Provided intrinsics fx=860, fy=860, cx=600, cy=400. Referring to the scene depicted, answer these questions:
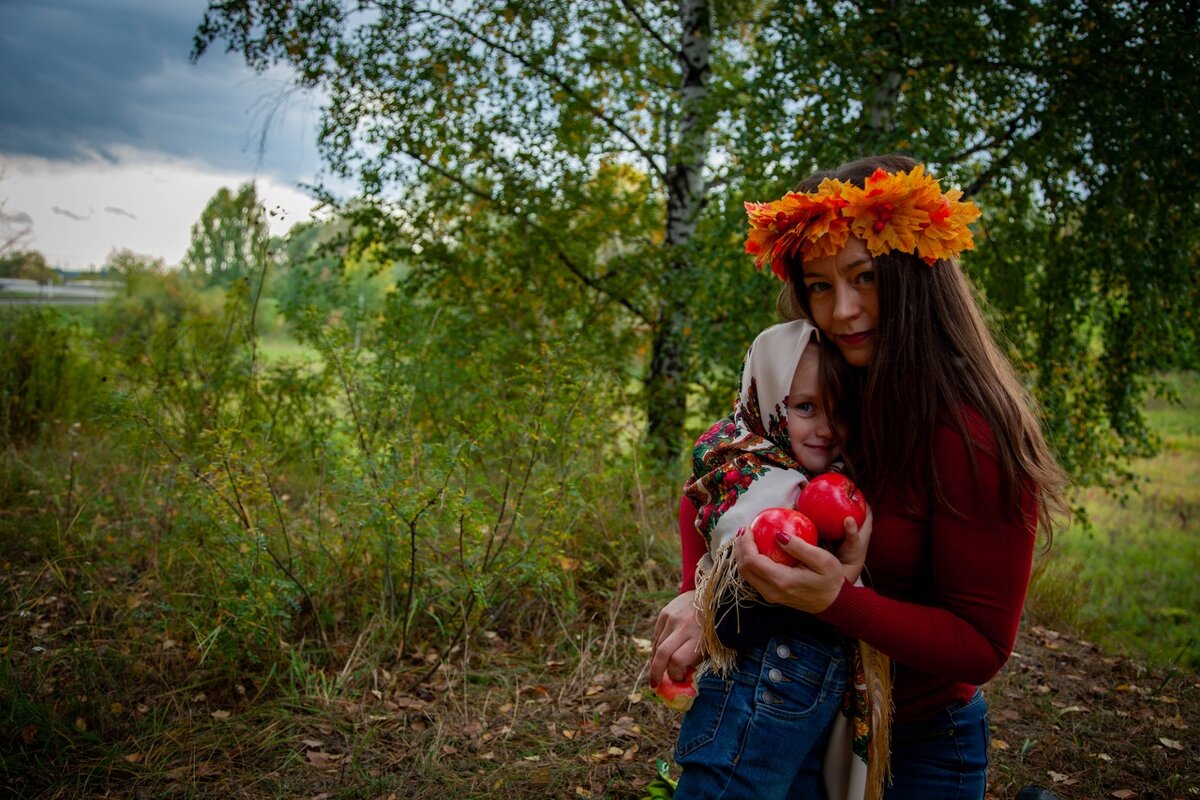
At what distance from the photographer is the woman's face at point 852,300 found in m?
1.85

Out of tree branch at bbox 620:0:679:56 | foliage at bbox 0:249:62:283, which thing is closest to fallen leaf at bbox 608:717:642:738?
tree branch at bbox 620:0:679:56

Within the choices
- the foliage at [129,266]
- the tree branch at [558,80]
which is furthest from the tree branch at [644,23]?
the foliage at [129,266]

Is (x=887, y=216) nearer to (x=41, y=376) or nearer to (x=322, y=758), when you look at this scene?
(x=322, y=758)

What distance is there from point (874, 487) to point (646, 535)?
115 inches

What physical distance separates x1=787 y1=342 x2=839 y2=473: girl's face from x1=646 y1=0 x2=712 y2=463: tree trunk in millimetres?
4457

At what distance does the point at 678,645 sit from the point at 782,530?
1.43 feet

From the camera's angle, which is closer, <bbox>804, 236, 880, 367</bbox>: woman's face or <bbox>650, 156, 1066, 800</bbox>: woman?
<bbox>650, 156, 1066, 800</bbox>: woman

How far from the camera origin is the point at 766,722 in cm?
168

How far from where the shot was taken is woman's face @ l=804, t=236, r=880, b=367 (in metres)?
1.85

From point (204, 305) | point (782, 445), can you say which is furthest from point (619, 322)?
point (204, 305)

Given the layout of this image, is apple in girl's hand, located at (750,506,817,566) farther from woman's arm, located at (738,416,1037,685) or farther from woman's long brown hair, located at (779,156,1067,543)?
woman's long brown hair, located at (779,156,1067,543)

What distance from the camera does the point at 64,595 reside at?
3.94 m

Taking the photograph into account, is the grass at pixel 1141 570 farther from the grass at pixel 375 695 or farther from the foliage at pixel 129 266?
the foliage at pixel 129 266

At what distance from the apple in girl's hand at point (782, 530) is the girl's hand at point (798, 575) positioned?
1 centimetres
